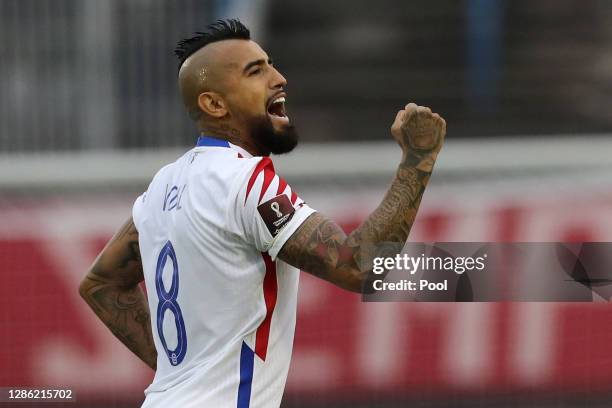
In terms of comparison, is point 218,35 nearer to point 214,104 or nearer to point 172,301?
point 214,104

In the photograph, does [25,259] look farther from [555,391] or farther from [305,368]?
[555,391]

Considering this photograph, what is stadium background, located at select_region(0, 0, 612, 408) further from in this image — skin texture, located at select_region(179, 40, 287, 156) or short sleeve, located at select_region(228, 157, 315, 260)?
short sleeve, located at select_region(228, 157, 315, 260)

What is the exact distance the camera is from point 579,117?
6934 millimetres

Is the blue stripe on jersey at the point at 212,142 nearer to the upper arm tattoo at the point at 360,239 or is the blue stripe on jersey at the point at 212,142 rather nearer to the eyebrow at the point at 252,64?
the eyebrow at the point at 252,64

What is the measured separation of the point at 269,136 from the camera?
2762 millimetres

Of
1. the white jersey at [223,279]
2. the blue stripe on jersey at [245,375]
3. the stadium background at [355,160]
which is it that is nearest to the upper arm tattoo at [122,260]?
the white jersey at [223,279]

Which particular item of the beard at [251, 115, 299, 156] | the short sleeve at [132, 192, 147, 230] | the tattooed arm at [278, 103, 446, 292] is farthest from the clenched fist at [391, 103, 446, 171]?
the short sleeve at [132, 192, 147, 230]

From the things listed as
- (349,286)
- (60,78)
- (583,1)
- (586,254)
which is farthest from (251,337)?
(583,1)

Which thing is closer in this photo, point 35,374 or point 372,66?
point 35,374

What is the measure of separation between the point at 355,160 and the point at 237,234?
4149mm

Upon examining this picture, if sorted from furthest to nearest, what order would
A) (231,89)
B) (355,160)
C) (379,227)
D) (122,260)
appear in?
1. (355,160)
2. (122,260)
3. (231,89)
4. (379,227)

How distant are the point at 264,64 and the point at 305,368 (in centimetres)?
341

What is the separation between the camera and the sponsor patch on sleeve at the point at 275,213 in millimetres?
2502

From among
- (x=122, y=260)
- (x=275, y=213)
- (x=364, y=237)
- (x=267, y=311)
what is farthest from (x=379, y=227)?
(x=122, y=260)
